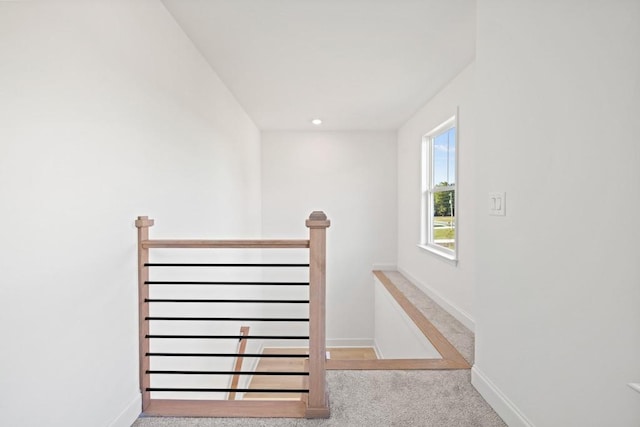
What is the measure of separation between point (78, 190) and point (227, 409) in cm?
125

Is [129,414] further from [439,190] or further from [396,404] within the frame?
[439,190]

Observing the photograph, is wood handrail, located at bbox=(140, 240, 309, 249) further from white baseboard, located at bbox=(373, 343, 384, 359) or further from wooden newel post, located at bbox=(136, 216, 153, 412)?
white baseboard, located at bbox=(373, 343, 384, 359)

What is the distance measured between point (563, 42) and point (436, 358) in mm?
1956

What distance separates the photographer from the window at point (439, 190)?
11.7 feet

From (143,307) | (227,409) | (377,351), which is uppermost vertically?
(143,307)

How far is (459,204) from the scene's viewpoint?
10.1ft

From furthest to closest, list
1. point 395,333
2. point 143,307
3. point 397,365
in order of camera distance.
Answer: point 395,333
point 397,365
point 143,307

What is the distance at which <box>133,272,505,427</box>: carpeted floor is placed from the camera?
1.66 metres

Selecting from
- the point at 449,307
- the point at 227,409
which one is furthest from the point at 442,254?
the point at 227,409

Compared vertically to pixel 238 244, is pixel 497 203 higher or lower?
higher

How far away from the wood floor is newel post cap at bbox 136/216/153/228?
275cm

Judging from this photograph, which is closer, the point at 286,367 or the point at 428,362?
the point at 428,362

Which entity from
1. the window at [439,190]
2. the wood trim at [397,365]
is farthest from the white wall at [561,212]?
the window at [439,190]

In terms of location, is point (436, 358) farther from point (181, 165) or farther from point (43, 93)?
point (43, 93)
